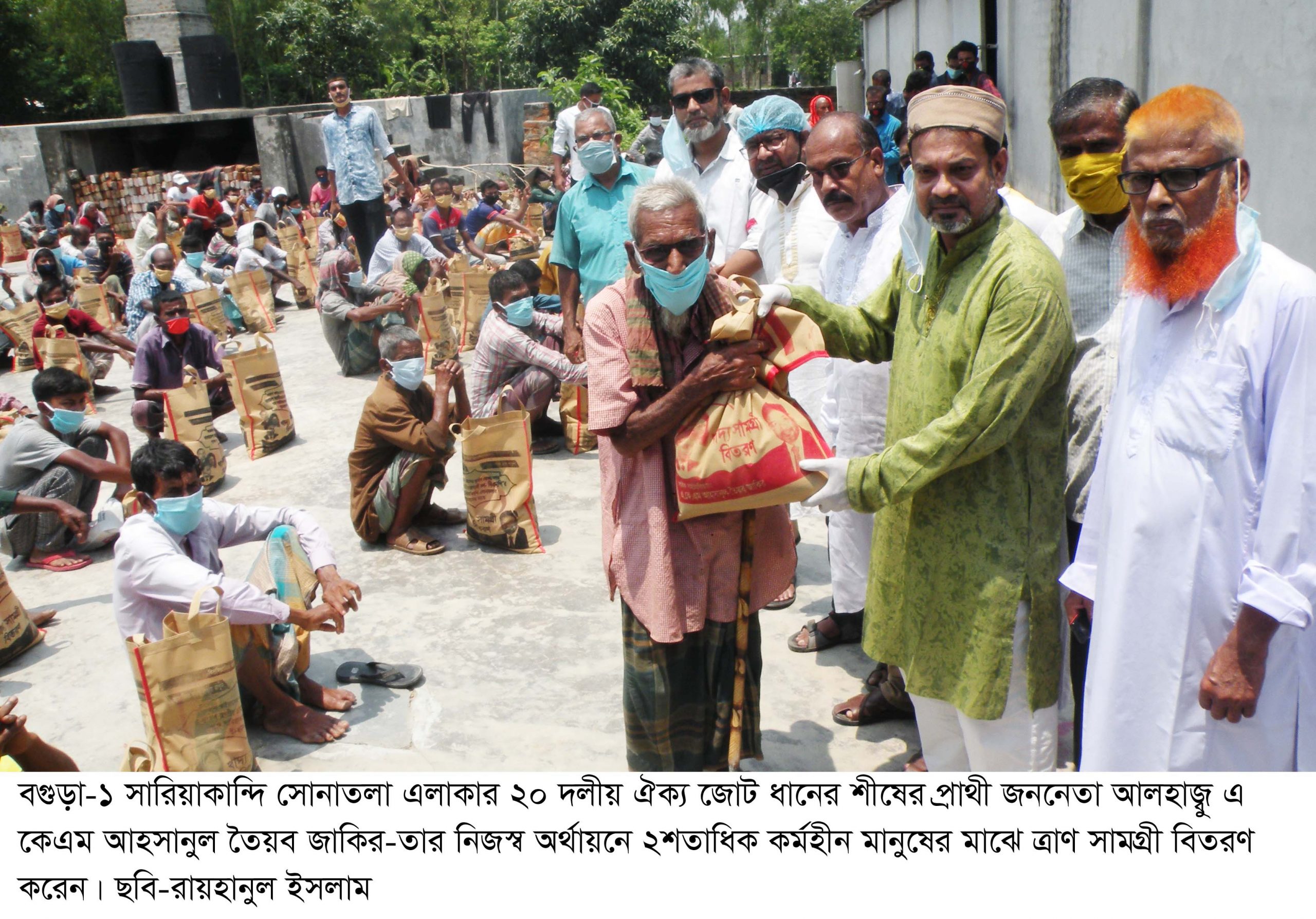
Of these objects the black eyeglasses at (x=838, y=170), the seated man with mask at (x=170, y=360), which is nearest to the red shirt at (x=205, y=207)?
the seated man with mask at (x=170, y=360)

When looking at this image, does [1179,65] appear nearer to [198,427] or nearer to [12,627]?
[198,427]

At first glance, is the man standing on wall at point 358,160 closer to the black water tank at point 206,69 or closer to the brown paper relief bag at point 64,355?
the brown paper relief bag at point 64,355

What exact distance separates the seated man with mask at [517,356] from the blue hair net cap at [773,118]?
2314mm

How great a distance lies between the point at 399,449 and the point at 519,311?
1369 millimetres

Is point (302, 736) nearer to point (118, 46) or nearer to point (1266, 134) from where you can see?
point (1266, 134)

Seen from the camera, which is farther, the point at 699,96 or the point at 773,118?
the point at 699,96

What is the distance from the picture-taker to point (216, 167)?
22078 millimetres

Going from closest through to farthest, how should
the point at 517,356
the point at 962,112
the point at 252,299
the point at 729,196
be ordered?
the point at 962,112 → the point at 729,196 → the point at 517,356 → the point at 252,299

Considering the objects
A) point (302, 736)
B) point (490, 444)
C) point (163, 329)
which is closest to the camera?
point (302, 736)

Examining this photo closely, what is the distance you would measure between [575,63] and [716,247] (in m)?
22.6

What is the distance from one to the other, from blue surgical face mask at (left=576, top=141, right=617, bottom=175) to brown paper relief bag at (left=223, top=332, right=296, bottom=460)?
2896 millimetres

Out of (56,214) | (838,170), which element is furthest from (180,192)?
(838,170)

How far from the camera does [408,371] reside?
5.65 m
